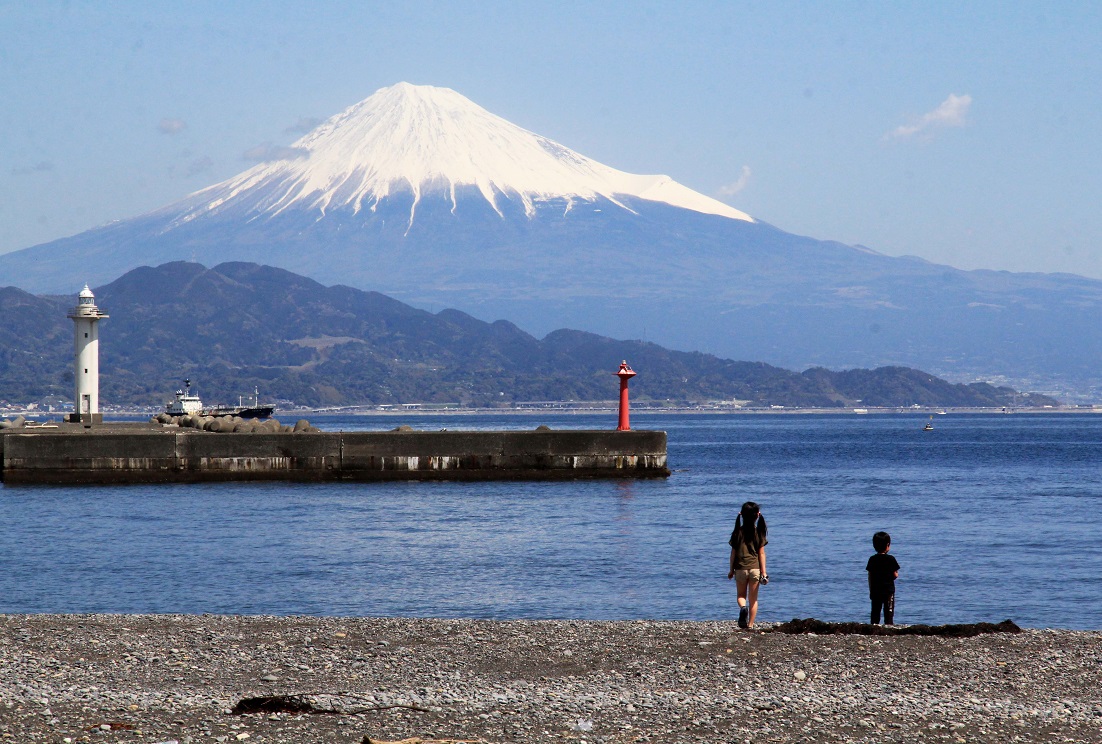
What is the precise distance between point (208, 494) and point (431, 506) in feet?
20.8

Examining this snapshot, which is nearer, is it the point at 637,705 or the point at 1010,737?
the point at 1010,737

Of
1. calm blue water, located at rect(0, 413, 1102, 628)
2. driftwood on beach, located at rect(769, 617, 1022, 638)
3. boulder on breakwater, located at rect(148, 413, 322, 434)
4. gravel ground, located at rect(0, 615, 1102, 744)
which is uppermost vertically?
boulder on breakwater, located at rect(148, 413, 322, 434)

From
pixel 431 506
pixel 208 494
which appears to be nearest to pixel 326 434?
pixel 208 494

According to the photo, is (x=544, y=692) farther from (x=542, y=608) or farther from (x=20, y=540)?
(x=20, y=540)

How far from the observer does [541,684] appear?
988 centimetres

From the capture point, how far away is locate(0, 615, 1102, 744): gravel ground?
8438mm

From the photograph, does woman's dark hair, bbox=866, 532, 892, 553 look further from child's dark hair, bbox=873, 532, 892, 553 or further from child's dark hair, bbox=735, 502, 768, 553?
child's dark hair, bbox=735, 502, 768, 553

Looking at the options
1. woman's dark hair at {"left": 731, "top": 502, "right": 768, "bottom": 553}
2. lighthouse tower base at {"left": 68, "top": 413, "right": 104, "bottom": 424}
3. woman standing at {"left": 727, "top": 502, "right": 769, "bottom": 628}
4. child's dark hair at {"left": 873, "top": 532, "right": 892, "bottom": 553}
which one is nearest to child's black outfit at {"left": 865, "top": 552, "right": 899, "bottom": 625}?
child's dark hair at {"left": 873, "top": 532, "right": 892, "bottom": 553}

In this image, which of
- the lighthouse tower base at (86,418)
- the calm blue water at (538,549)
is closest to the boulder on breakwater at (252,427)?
the calm blue water at (538,549)

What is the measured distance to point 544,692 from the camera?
957cm

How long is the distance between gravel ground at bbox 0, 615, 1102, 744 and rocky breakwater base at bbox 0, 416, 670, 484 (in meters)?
25.2

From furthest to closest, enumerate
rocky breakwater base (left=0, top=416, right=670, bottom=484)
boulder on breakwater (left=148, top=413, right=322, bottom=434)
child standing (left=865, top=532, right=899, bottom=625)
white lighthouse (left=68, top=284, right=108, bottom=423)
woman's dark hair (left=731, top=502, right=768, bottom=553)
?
white lighthouse (left=68, top=284, right=108, bottom=423)
boulder on breakwater (left=148, top=413, right=322, bottom=434)
rocky breakwater base (left=0, top=416, right=670, bottom=484)
child standing (left=865, top=532, right=899, bottom=625)
woman's dark hair (left=731, top=502, right=768, bottom=553)

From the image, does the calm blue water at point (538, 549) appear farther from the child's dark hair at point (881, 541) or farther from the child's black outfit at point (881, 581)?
the child's dark hair at point (881, 541)

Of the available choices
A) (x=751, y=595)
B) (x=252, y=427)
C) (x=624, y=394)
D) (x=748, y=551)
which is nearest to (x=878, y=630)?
(x=751, y=595)
